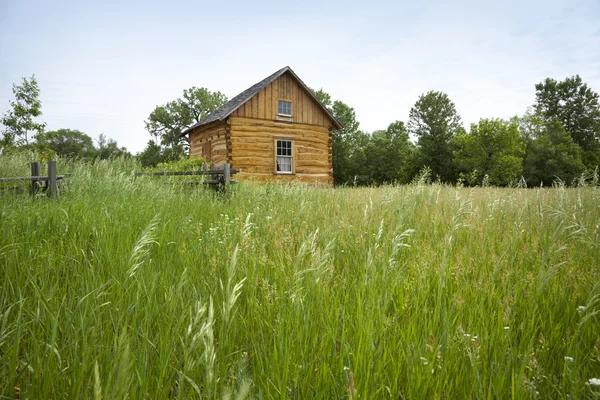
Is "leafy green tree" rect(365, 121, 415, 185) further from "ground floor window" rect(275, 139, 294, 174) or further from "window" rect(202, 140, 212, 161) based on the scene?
"window" rect(202, 140, 212, 161)

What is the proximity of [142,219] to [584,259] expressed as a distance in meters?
4.51

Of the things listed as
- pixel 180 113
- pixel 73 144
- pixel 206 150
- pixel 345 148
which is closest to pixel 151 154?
pixel 180 113

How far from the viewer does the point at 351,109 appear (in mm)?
50969

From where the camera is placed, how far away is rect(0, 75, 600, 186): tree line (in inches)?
1526

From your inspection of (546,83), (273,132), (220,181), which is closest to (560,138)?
(546,83)

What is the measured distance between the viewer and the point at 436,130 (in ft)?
147

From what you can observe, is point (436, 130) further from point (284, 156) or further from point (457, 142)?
point (284, 156)

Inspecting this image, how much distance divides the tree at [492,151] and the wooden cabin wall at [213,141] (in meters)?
29.7

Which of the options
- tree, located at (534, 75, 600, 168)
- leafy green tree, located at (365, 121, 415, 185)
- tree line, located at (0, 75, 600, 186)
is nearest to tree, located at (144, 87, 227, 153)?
tree line, located at (0, 75, 600, 186)

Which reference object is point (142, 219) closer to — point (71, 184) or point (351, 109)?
point (71, 184)

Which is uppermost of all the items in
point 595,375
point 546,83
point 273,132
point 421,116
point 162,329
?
point 546,83

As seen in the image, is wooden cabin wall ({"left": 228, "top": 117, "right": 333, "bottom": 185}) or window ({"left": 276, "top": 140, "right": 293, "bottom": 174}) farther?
window ({"left": 276, "top": 140, "right": 293, "bottom": 174})

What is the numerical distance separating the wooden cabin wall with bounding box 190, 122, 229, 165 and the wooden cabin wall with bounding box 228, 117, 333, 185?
0.75 m

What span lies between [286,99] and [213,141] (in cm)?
526
